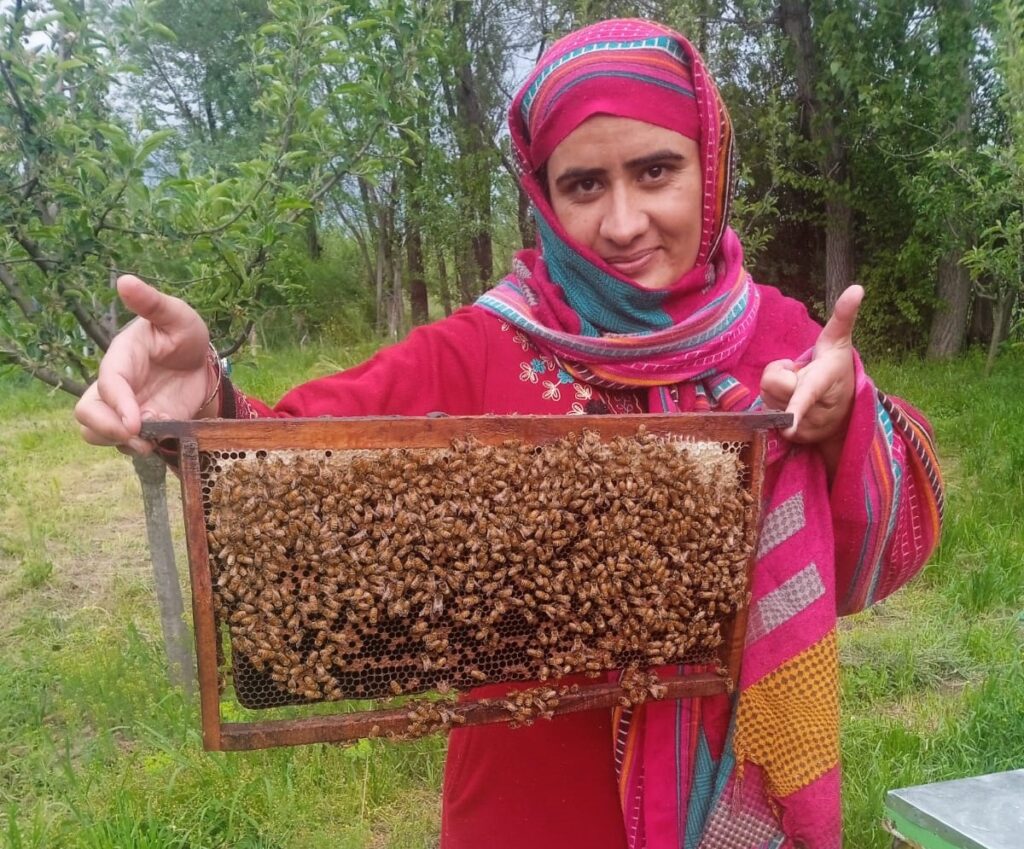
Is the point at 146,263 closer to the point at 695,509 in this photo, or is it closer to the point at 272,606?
the point at 272,606

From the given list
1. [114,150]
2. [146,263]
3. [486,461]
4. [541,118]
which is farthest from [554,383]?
[146,263]

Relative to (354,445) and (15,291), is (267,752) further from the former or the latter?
(354,445)

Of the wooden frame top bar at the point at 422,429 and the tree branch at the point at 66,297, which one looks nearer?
the wooden frame top bar at the point at 422,429

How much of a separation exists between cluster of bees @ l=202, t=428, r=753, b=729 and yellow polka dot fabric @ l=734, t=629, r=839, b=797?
0.19 meters

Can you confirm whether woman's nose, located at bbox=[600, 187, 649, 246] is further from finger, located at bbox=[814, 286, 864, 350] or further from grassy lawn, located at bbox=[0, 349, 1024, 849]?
grassy lawn, located at bbox=[0, 349, 1024, 849]

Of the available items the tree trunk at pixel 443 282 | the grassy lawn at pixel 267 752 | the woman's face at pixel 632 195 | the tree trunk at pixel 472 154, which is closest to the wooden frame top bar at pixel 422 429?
the woman's face at pixel 632 195

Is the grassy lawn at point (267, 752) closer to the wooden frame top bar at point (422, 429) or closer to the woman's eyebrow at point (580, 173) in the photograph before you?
the wooden frame top bar at point (422, 429)

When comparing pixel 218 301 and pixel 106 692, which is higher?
pixel 218 301

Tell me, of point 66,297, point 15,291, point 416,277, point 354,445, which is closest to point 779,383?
point 354,445

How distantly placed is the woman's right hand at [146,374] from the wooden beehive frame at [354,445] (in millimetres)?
83

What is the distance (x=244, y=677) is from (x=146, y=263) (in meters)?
2.82

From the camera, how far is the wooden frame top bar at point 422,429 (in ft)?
5.19

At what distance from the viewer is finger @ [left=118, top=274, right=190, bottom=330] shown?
1.55m

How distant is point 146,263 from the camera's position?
12.9 ft
